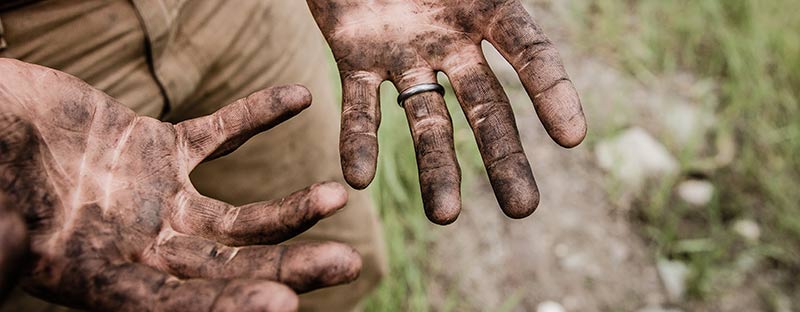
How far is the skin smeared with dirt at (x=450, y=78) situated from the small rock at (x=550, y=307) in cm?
96

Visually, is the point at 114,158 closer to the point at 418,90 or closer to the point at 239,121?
the point at 239,121

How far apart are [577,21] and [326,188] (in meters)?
2.03

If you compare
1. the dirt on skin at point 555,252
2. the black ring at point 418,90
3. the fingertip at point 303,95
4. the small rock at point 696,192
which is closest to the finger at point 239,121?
the fingertip at point 303,95

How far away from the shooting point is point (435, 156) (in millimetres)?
Answer: 1115

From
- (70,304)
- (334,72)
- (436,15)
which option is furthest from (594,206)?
(70,304)

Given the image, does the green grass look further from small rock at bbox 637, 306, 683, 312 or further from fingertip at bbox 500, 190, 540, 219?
fingertip at bbox 500, 190, 540, 219

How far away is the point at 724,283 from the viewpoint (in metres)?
2.03

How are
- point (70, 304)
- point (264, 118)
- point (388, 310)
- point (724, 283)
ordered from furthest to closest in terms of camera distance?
point (724, 283) < point (388, 310) < point (264, 118) < point (70, 304)

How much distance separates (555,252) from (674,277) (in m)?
0.32

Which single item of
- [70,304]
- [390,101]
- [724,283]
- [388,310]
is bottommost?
[724,283]

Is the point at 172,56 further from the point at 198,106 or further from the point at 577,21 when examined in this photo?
the point at 577,21

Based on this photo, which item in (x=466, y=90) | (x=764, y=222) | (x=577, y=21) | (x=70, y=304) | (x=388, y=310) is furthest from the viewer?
(x=577, y=21)

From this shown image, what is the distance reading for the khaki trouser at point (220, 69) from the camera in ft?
3.78

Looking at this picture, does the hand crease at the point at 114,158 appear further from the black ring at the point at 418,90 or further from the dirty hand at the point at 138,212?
the black ring at the point at 418,90
